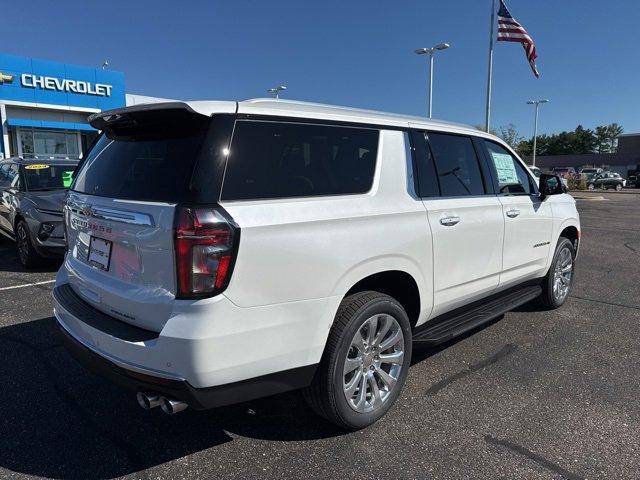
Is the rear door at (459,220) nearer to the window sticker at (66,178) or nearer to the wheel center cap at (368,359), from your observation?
the wheel center cap at (368,359)

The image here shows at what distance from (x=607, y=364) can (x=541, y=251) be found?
4.03 feet

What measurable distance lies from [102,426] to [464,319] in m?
2.60

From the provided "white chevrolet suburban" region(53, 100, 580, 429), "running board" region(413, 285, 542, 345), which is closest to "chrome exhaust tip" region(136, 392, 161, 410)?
"white chevrolet suburban" region(53, 100, 580, 429)

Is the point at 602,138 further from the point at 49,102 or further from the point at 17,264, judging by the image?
the point at 17,264

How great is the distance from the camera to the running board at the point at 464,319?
3.37 metres

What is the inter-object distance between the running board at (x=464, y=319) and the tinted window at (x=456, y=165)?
3.04 feet

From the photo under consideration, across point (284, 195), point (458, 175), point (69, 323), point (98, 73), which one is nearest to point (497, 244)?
point (458, 175)

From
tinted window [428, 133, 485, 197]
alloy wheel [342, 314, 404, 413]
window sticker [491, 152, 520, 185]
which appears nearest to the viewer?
alloy wheel [342, 314, 404, 413]

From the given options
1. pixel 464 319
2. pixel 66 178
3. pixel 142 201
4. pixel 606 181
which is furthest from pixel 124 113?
pixel 606 181

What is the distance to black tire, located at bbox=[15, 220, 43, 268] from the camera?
22.9 ft

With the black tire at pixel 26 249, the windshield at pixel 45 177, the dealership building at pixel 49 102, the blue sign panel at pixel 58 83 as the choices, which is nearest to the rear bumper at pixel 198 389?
the black tire at pixel 26 249

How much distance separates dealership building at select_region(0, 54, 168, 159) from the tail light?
26246 mm

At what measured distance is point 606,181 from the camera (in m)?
45.0

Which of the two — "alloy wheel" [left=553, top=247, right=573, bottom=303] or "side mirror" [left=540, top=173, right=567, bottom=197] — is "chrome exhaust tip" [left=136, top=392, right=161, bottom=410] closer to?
"side mirror" [left=540, top=173, right=567, bottom=197]
